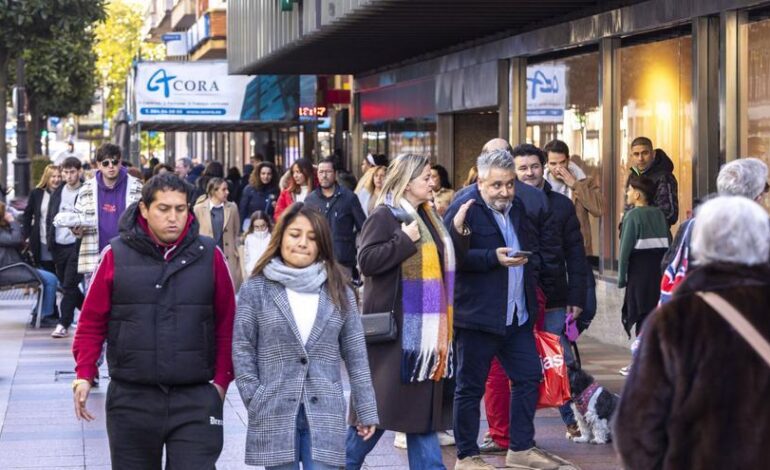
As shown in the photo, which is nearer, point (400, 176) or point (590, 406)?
point (400, 176)

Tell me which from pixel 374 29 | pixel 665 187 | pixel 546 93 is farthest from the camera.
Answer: pixel 374 29

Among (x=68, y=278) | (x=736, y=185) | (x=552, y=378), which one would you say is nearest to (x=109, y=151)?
(x=68, y=278)

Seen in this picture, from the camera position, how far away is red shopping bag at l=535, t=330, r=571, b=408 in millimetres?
9266

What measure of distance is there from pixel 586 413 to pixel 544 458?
876mm

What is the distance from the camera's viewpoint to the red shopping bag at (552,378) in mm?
9266

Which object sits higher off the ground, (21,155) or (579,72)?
(579,72)

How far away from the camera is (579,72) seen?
54.8ft

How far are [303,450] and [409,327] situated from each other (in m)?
1.56

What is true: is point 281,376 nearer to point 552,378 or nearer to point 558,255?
point 552,378

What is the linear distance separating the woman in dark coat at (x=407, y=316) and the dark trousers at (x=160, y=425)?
5.08ft

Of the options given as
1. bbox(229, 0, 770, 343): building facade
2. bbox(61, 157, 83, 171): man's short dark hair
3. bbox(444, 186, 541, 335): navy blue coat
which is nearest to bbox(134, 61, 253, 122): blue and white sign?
bbox(229, 0, 770, 343): building facade

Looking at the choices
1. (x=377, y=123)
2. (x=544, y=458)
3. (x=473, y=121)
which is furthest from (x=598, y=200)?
(x=377, y=123)

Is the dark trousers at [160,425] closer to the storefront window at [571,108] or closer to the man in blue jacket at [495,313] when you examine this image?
the man in blue jacket at [495,313]

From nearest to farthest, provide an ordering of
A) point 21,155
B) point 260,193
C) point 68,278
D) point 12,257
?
point 68,278 < point 12,257 < point 260,193 < point 21,155
